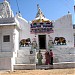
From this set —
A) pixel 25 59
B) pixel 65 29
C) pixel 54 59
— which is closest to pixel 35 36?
pixel 65 29

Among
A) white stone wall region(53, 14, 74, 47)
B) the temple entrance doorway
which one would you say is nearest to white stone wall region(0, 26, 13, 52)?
the temple entrance doorway

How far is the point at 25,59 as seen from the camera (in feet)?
70.0

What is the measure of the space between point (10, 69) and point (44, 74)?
5.23 meters

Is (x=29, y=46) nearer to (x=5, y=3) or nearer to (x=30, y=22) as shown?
(x=30, y=22)

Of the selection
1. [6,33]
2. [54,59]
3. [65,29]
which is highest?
[65,29]

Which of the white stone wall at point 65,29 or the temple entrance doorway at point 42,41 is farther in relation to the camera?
the temple entrance doorway at point 42,41

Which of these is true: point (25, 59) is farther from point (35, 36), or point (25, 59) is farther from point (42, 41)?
point (42, 41)

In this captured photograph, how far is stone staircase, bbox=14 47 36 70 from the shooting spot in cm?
1904

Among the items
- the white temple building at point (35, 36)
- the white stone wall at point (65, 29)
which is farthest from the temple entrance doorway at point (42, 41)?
the white stone wall at point (65, 29)

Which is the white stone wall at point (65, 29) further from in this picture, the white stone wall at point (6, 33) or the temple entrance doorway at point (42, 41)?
the white stone wall at point (6, 33)

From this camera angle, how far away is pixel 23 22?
24938 mm

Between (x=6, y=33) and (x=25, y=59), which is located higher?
(x=6, y=33)

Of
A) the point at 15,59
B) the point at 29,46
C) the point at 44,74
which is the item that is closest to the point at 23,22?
the point at 29,46

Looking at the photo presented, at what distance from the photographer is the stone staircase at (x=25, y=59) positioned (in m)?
19.0
